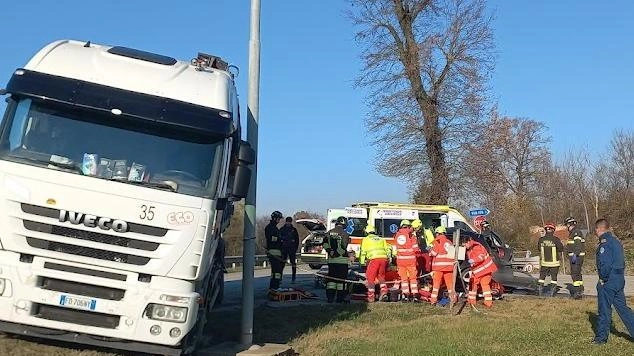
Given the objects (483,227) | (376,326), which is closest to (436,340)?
(376,326)

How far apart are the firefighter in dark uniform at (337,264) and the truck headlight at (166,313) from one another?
27.0ft

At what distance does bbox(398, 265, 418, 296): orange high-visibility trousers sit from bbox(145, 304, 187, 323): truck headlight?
8851 millimetres

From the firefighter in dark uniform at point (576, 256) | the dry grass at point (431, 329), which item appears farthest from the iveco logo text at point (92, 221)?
the firefighter in dark uniform at point (576, 256)

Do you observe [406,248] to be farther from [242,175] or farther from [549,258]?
[242,175]

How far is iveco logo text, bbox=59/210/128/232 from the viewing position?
677 centimetres

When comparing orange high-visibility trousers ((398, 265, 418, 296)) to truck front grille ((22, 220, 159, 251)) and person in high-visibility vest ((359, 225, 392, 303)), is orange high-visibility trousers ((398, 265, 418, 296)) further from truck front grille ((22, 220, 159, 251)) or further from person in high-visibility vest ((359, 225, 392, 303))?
truck front grille ((22, 220, 159, 251))

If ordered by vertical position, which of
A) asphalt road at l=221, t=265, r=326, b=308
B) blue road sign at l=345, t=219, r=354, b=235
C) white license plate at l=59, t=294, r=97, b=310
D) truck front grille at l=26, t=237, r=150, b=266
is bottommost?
asphalt road at l=221, t=265, r=326, b=308

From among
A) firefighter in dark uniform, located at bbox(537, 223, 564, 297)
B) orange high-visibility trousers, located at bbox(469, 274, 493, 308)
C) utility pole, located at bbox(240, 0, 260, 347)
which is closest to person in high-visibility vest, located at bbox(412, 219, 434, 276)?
orange high-visibility trousers, located at bbox(469, 274, 493, 308)

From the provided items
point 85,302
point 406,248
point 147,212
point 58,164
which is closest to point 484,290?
point 406,248

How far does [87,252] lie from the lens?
22.5ft

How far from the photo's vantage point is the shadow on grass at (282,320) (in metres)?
10.8

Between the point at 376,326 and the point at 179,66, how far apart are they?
6009 millimetres

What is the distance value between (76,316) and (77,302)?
6.3 inches

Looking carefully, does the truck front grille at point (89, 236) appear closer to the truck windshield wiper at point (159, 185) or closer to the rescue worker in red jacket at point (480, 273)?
the truck windshield wiper at point (159, 185)
